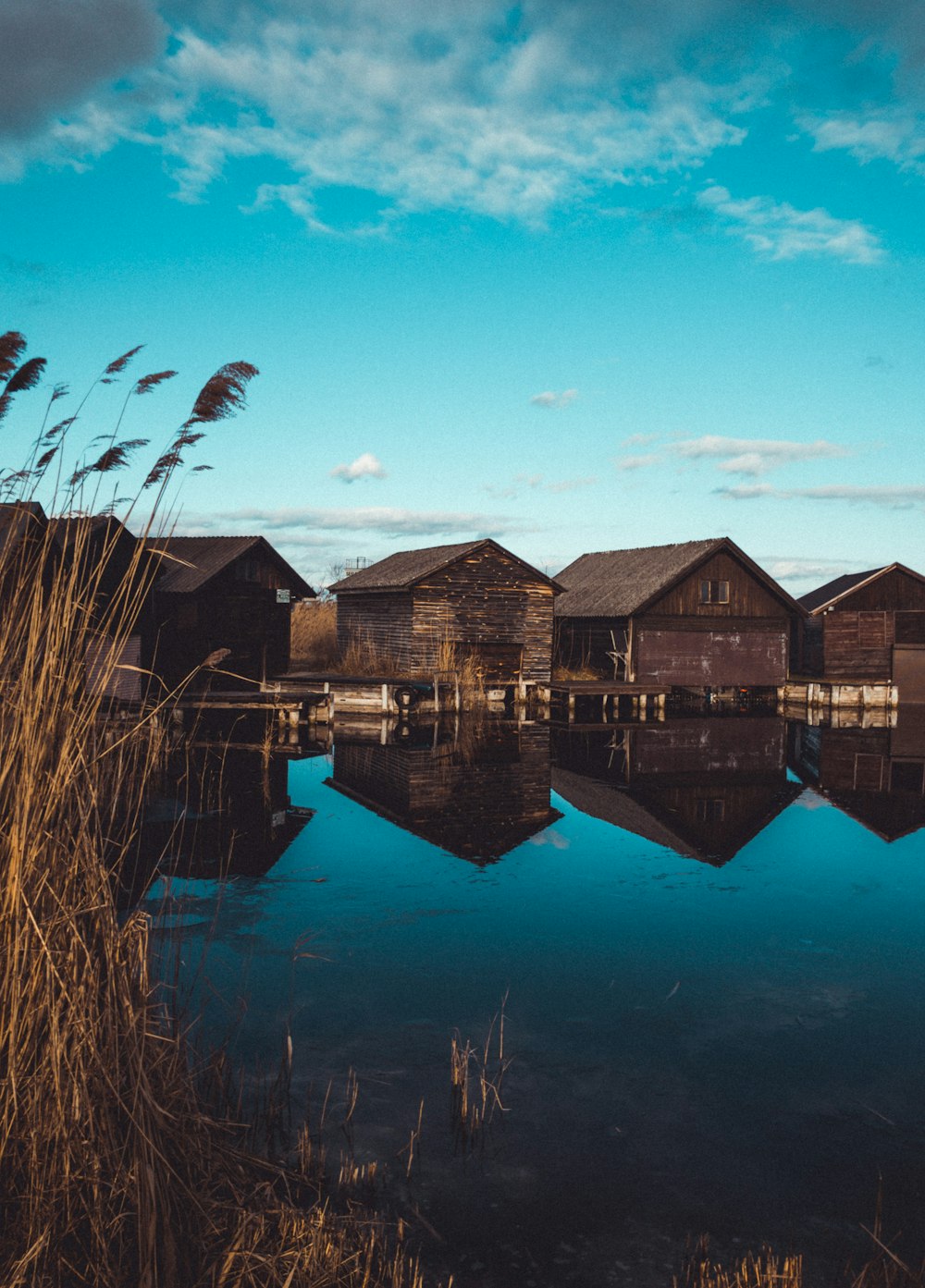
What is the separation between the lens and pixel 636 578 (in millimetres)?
38688

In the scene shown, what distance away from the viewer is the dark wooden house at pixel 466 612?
32688 millimetres

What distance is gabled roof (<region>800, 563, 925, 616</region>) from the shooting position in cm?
4000

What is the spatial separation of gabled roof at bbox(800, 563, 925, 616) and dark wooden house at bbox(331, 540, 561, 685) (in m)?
12.3

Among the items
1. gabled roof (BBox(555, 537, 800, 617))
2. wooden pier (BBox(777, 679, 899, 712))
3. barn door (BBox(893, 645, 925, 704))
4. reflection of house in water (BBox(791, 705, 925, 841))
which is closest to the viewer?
reflection of house in water (BBox(791, 705, 925, 841))

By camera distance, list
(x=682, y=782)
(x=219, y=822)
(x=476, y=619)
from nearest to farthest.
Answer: (x=219, y=822) < (x=682, y=782) < (x=476, y=619)

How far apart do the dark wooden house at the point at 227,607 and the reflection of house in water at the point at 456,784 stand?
808 cm

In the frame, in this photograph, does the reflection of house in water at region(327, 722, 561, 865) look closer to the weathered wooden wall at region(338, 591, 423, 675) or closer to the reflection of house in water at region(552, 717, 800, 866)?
the reflection of house in water at region(552, 717, 800, 866)

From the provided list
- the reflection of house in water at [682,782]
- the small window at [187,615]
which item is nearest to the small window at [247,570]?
the small window at [187,615]

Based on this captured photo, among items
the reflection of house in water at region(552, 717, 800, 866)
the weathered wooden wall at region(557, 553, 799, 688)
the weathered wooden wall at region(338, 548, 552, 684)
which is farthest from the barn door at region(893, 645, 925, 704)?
the weathered wooden wall at region(338, 548, 552, 684)

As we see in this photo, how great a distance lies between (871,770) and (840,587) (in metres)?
24.3

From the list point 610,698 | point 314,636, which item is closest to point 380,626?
point 314,636

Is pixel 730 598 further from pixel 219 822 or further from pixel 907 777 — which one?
pixel 219 822

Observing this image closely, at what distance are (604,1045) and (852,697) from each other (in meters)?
35.0

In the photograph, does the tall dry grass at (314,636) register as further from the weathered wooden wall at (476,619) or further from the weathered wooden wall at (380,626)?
the weathered wooden wall at (476,619)
